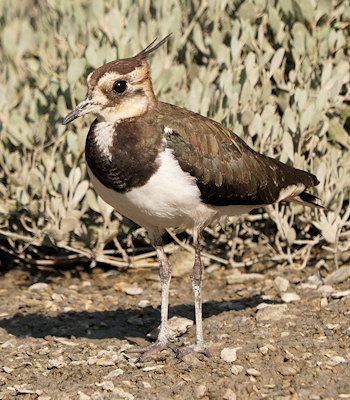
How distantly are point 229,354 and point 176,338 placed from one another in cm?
85

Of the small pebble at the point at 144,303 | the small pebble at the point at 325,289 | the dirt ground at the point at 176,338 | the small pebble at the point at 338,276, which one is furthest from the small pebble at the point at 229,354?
the small pebble at the point at 338,276

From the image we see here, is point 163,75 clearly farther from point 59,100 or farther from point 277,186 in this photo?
point 277,186

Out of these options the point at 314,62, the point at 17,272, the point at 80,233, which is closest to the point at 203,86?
the point at 314,62

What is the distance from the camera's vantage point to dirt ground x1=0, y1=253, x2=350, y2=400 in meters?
5.46

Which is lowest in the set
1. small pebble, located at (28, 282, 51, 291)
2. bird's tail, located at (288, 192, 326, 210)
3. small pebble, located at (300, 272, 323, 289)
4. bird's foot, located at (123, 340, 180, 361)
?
bird's foot, located at (123, 340, 180, 361)

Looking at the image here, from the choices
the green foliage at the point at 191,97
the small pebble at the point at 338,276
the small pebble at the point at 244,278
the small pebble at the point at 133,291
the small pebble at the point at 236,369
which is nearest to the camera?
the small pebble at the point at 236,369

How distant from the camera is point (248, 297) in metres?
7.52

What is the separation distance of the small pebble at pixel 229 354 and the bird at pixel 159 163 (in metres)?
0.17

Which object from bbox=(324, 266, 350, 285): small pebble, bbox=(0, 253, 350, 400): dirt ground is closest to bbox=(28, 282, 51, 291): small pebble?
bbox=(0, 253, 350, 400): dirt ground

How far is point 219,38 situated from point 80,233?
273 cm

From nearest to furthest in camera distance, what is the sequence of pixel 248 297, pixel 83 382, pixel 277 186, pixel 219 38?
1. pixel 83 382
2. pixel 277 186
3. pixel 248 297
4. pixel 219 38

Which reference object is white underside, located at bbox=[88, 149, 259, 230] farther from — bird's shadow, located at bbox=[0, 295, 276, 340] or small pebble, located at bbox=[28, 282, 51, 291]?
small pebble, located at bbox=[28, 282, 51, 291]

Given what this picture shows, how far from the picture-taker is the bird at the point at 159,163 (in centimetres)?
570

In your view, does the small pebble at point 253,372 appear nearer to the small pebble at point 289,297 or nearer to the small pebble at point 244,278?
the small pebble at point 289,297
